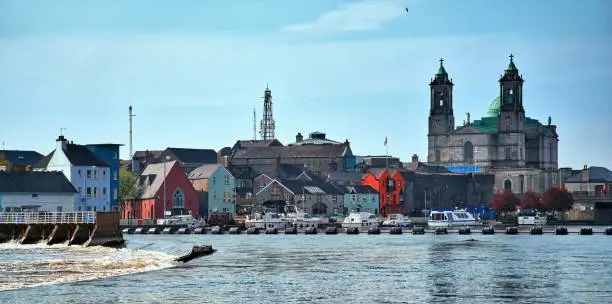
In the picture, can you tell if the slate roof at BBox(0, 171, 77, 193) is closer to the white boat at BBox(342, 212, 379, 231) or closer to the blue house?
the blue house

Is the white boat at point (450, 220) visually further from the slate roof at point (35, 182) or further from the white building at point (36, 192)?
the slate roof at point (35, 182)

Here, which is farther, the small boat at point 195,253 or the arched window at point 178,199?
the arched window at point 178,199

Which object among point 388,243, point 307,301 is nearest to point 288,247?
point 388,243

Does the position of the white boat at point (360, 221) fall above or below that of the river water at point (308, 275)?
above

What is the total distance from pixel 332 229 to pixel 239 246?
45.7 meters

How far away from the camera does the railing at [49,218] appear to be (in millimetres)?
117188

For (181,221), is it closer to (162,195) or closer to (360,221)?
(162,195)

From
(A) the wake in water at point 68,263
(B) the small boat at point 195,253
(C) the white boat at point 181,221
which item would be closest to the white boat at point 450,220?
(C) the white boat at point 181,221

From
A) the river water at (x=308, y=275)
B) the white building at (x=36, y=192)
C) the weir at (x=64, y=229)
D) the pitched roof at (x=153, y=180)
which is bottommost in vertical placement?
the river water at (x=308, y=275)

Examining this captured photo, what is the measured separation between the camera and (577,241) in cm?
13412

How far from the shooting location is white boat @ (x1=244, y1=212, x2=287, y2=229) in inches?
7231

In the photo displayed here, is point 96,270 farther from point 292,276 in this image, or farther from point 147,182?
point 147,182

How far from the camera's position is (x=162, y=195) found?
190 meters

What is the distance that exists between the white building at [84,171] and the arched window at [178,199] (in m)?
29.2
